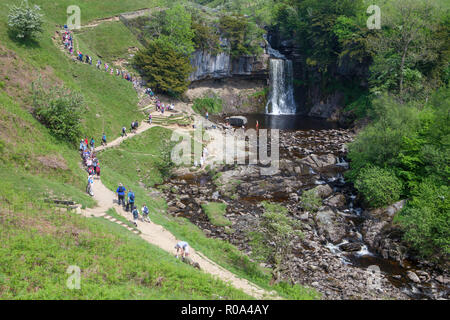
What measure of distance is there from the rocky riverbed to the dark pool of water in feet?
46.4

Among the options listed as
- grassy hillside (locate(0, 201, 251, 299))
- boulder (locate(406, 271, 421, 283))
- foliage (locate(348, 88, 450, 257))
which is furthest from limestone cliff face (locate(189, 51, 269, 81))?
boulder (locate(406, 271, 421, 283))

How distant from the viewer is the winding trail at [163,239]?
1784cm

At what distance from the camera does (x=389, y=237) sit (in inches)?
1050

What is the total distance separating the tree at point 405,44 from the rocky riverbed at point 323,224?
14.1 m

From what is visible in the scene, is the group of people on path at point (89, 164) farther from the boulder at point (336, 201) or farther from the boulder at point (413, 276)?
the boulder at point (413, 276)

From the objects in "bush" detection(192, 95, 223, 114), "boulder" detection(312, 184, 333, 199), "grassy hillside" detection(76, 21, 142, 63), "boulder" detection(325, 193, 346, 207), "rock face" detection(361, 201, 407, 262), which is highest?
"grassy hillside" detection(76, 21, 142, 63)

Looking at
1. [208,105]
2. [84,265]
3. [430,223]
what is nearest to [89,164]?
[84,265]

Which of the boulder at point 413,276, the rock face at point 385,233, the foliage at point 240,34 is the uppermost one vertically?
the foliage at point 240,34

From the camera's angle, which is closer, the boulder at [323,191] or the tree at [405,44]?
the boulder at [323,191]

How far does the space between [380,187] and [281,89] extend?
149 ft

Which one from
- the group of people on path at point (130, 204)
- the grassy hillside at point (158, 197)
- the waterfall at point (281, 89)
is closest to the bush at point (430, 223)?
the grassy hillside at point (158, 197)

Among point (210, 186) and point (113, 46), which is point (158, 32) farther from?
point (210, 186)

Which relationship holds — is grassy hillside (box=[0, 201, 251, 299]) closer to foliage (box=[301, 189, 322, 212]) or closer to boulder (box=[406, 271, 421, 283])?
boulder (box=[406, 271, 421, 283])

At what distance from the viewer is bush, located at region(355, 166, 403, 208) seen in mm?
30250
